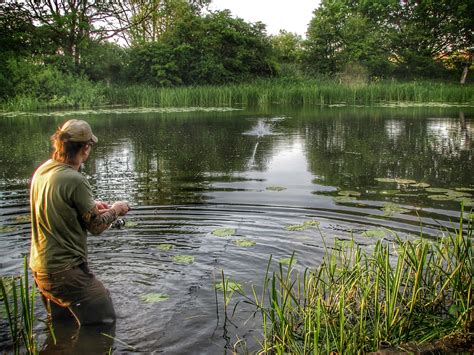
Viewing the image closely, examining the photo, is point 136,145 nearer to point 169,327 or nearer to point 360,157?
point 360,157

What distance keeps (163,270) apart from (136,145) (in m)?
9.41

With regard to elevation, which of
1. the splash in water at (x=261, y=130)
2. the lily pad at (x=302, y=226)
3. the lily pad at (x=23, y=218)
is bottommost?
the lily pad at (x=302, y=226)

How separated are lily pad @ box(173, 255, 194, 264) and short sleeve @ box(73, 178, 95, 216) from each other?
2.20 meters

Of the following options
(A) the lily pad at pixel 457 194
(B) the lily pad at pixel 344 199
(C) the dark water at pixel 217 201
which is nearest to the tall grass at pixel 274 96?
(C) the dark water at pixel 217 201

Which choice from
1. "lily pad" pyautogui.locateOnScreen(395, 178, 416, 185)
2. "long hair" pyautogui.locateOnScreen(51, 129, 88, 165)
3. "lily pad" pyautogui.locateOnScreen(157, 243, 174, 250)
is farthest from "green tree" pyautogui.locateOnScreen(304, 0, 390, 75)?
"long hair" pyautogui.locateOnScreen(51, 129, 88, 165)

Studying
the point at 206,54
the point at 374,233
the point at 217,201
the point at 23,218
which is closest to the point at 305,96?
the point at 206,54

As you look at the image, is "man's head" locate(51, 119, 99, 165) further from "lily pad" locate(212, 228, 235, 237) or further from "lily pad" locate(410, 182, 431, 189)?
"lily pad" locate(410, 182, 431, 189)

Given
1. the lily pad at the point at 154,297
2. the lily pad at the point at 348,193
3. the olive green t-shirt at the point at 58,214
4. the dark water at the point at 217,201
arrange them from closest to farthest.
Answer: the olive green t-shirt at the point at 58,214, the dark water at the point at 217,201, the lily pad at the point at 154,297, the lily pad at the point at 348,193

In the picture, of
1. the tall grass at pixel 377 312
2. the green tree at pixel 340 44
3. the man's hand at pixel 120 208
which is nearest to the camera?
the tall grass at pixel 377 312

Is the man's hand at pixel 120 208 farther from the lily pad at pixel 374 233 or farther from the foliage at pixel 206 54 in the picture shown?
the foliage at pixel 206 54

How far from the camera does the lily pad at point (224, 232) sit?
6.42m

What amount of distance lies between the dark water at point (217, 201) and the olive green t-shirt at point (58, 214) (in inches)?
29.2

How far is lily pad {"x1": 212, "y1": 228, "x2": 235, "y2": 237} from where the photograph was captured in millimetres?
6421

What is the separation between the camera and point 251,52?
4056cm
